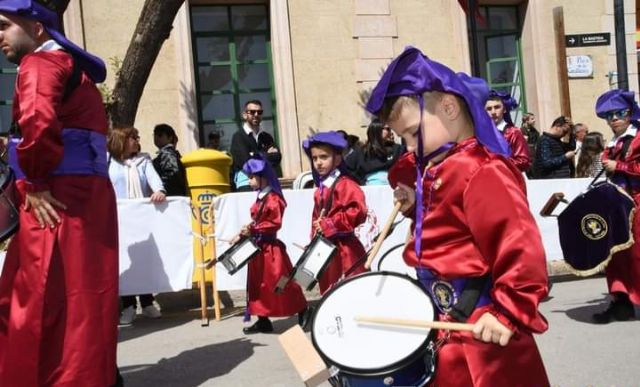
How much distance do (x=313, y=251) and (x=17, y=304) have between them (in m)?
2.23

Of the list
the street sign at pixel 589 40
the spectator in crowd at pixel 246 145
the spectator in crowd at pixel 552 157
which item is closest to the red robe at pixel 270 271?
the spectator in crowd at pixel 246 145

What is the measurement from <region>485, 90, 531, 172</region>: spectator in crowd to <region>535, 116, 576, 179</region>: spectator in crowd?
8.06 feet

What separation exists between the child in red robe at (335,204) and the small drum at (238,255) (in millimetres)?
545

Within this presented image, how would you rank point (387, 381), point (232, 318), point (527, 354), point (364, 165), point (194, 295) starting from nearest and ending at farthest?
1. point (387, 381)
2. point (527, 354)
3. point (232, 318)
4. point (194, 295)
5. point (364, 165)

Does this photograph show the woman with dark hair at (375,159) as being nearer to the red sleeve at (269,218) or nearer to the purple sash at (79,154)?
the red sleeve at (269,218)

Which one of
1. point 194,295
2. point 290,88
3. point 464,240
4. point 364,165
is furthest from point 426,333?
point 290,88

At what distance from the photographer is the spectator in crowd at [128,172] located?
701 centimetres

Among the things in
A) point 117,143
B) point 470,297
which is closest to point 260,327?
point 117,143

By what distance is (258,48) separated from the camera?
11688mm

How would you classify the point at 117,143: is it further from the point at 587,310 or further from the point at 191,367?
the point at 587,310

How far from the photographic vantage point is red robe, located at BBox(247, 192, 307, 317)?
632 centimetres

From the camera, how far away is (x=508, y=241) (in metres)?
2.35

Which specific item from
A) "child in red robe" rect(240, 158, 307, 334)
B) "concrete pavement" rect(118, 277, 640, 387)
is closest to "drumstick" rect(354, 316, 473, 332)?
"concrete pavement" rect(118, 277, 640, 387)

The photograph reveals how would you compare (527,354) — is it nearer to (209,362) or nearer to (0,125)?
(209,362)
